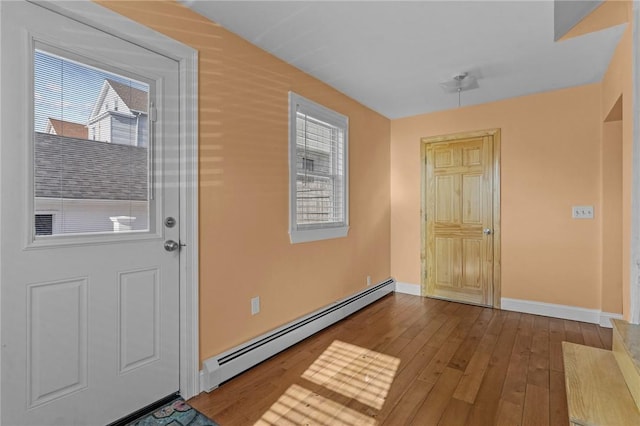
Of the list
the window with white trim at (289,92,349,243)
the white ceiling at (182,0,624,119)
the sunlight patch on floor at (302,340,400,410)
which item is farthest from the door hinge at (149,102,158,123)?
the sunlight patch on floor at (302,340,400,410)

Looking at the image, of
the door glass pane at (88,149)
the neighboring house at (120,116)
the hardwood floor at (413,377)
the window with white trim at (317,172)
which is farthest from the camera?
the window with white trim at (317,172)

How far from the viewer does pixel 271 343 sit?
Result: 2564 mm

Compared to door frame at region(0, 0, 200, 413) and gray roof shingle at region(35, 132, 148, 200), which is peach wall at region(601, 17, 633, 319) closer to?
door frame at region(0, 0, 200, 413)

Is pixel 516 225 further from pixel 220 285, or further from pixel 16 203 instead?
pixel 16 203

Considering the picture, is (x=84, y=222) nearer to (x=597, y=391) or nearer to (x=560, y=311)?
(x=597, y=391)

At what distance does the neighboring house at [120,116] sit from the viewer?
5.65 ft

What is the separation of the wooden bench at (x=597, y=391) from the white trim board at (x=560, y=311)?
1659 millimetres

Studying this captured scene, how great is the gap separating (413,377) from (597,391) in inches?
40.7

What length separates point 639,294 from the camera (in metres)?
1.92

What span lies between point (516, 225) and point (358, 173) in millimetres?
1971

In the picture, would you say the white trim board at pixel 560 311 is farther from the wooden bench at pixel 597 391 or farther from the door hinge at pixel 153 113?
the door hinge at pixel 153 113

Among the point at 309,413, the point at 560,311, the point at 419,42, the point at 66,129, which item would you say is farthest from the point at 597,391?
the point at 66,129

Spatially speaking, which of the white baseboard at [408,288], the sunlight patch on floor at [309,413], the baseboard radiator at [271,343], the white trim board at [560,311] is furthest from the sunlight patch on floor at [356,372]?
the white trim board at [560,311]

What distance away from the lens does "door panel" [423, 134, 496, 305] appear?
12.8 ft
